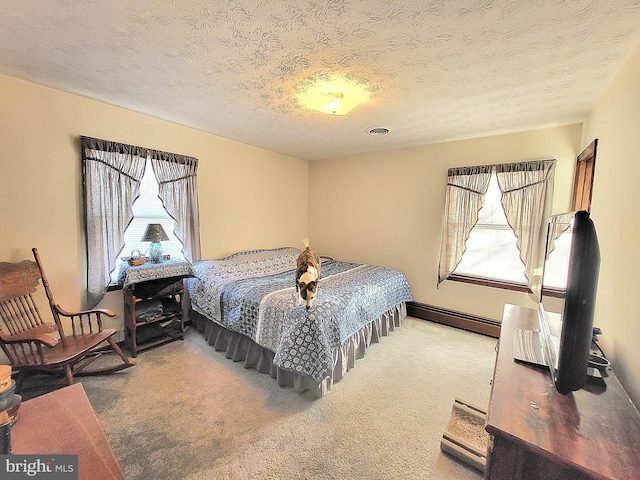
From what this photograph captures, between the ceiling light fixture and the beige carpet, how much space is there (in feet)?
7.68

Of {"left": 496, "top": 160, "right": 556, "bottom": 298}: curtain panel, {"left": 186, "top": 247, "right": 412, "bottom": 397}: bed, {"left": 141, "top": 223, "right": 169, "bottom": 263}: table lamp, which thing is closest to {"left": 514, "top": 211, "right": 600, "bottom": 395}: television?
{"left": 186, "top": 247, "right": 412, "bottom": 397}: bed

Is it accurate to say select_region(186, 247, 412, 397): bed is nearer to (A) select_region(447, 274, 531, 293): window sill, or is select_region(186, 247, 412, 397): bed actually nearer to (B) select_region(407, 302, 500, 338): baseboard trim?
(B) select_region(407, 302, 500, 338): baseboard trim

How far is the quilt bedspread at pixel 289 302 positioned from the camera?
6.61 ft

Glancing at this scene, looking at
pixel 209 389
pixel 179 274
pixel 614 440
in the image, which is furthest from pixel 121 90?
pixel 614 440

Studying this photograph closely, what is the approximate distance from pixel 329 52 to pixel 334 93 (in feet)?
1.57

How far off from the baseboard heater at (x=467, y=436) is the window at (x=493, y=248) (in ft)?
6.15

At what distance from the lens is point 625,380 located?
3.87 ft

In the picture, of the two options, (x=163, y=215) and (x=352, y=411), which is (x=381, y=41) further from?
(x=163, y=215)

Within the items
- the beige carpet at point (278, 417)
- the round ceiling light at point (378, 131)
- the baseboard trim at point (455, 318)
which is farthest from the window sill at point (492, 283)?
the round ceiling light at point (378, 131)

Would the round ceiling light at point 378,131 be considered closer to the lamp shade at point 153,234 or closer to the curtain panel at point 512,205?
the curtain panel at point 512,205

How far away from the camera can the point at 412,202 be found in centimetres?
378

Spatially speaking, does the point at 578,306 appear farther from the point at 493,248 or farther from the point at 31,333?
the point at 31,333

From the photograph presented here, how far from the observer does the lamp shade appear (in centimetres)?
277

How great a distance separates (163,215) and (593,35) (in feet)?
12.4
